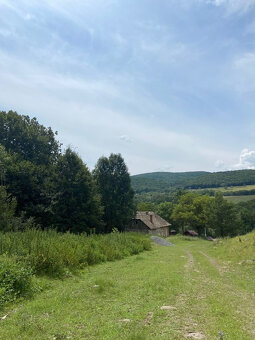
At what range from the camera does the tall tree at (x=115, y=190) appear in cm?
4578

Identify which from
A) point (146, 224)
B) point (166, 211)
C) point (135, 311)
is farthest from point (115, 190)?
point (166, 211)

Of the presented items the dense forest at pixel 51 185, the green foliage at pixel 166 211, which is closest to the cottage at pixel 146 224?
the dense forest at pixel 51 185

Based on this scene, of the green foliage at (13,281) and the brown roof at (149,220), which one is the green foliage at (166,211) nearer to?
the brown roof at (149,220)

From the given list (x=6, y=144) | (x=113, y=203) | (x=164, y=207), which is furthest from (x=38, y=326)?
(x=164, y=207)

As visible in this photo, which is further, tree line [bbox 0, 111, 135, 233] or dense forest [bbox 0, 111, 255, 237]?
tree line [bbox 0, 111, 135, 233]

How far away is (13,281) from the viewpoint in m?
7.34

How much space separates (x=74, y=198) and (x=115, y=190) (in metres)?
12.6

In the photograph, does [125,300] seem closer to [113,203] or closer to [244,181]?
[113,203]

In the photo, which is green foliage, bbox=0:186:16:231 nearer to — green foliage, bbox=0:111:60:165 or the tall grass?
the tall grass

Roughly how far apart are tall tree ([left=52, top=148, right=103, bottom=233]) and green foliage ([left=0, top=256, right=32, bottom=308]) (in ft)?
85.3

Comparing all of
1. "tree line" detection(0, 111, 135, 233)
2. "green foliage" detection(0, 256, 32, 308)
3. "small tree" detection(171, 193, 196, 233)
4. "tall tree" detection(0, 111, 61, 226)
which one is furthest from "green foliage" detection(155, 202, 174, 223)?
"green foliage" detection(0, 256, 32, 308)

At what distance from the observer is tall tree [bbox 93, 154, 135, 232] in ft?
150

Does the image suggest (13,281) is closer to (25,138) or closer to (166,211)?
(25,138)

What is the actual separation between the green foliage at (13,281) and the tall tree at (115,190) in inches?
1490
